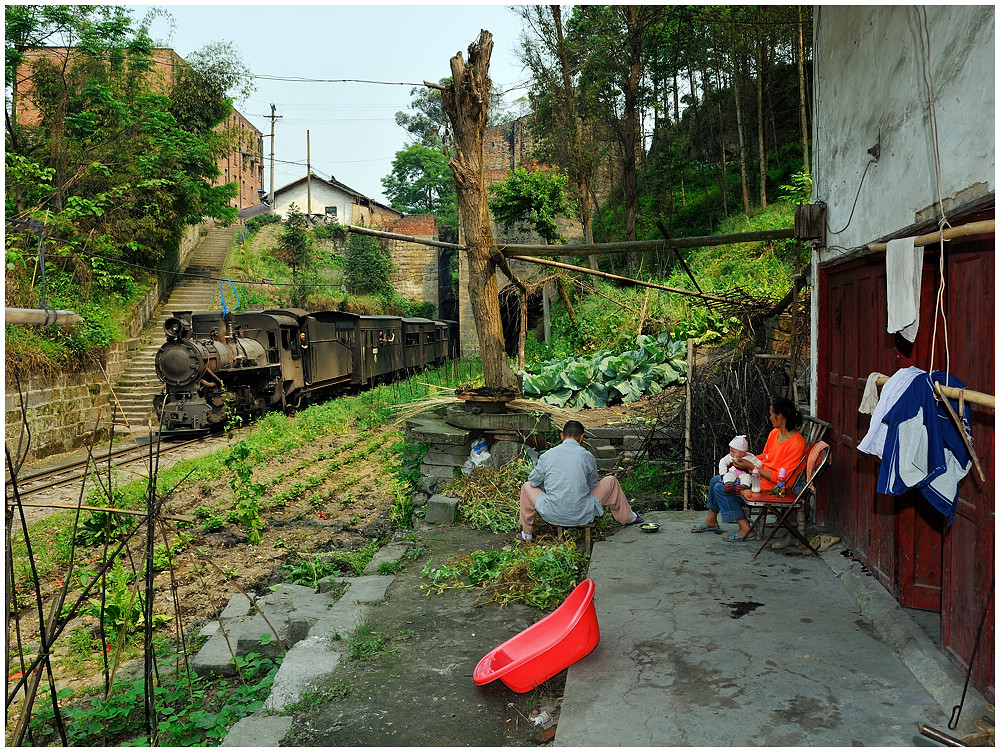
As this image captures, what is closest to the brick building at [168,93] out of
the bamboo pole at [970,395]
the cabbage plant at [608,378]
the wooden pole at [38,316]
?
the cabbage plant at [608,378]

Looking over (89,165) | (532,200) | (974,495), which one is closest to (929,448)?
(974,495)

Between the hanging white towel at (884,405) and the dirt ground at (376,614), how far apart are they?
7.54ft

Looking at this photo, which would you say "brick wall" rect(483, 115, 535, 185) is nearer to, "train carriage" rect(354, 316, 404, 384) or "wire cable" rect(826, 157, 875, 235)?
"train carriage" rect(354, 316, 404, 384)

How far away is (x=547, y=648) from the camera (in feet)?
13.2

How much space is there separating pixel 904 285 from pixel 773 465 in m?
2.40

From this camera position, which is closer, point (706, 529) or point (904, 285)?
point (904, 285)

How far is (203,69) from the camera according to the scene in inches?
1077

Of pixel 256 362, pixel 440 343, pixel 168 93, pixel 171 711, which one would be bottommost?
pixel 171 711

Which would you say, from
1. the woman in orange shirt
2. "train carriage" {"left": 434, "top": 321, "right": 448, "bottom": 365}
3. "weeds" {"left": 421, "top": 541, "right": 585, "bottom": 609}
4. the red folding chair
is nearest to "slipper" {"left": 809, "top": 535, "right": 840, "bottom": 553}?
the red folding chair

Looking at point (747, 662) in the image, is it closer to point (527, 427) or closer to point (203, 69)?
point (527, 427)

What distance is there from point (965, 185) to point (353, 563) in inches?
244

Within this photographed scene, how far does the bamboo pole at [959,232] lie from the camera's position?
3.08 m

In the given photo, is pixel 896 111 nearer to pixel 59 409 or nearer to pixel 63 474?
pixel 63 474

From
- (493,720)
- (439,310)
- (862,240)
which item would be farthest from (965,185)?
(439,310)
